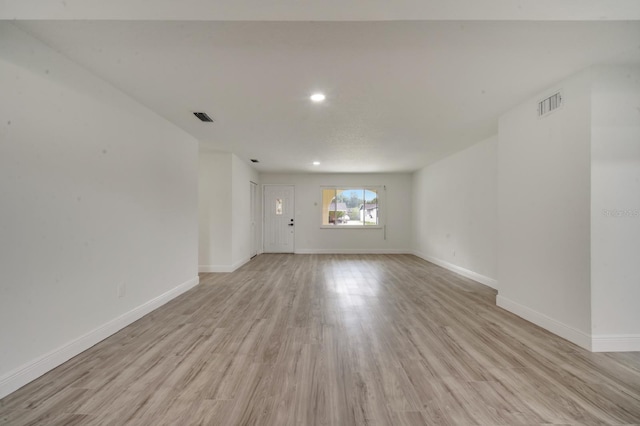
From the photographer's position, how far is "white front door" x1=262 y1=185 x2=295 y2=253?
319 inches

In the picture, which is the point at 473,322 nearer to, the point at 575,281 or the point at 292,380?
the point at 575,281

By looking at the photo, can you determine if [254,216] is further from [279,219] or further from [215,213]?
[215,213]

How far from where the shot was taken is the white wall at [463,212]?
14.2 ft

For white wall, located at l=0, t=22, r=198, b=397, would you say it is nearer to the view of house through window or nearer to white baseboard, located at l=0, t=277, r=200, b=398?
white baseboard, located at l=0, t=277, r=200, b=398

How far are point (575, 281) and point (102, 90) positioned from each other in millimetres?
4722

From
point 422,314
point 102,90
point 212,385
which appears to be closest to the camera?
point 212,385

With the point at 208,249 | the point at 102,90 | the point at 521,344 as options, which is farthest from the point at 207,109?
the point at 521,344

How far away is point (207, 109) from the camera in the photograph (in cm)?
315

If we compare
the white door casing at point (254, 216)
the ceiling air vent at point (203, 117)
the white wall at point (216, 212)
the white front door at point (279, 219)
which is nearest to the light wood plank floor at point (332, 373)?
the white wall at point (216, 212)

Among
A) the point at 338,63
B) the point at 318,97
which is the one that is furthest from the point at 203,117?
the point at 338,63

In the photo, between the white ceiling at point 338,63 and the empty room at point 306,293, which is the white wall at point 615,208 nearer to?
the empty room at point 306,293

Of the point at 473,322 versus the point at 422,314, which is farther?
the point at 422,314

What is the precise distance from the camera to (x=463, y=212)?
516cm

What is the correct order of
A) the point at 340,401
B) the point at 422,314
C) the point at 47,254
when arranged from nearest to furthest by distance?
1. the point at 340,401
2. the point at 47,254
3. the point at 422,314
